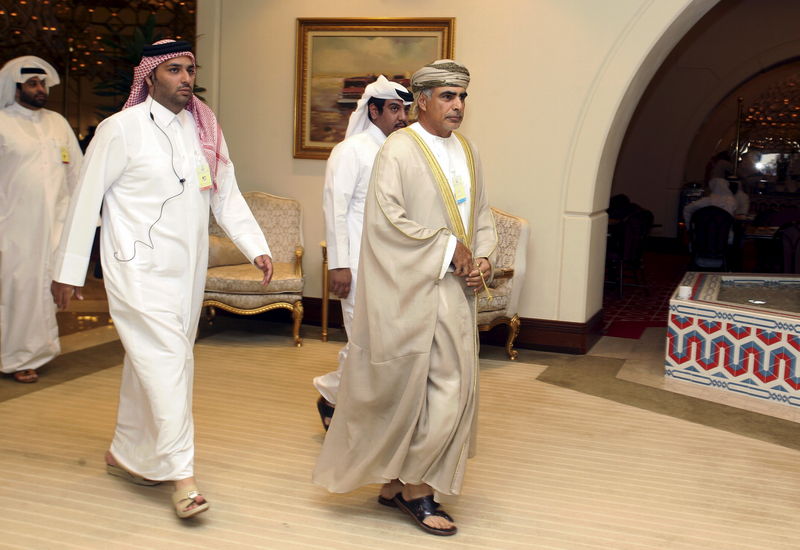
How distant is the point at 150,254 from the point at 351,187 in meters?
1.14

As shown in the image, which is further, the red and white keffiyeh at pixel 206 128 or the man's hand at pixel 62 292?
the red and white keffiyeh at pixel 206 128

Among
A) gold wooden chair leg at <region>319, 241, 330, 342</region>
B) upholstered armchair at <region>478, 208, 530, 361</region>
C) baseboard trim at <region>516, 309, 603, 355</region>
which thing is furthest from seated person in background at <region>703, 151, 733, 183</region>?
gold wooden chair leg at <region>319, 241, 330, 342</region>

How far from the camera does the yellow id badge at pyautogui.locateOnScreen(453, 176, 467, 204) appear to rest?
3330 millimetres

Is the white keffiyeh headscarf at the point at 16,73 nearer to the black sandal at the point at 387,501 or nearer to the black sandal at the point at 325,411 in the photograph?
the black sandal at the point at 325,411

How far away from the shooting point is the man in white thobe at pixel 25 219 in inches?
202

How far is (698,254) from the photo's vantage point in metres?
8.38

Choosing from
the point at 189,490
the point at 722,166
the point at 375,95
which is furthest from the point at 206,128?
the point at 722,166

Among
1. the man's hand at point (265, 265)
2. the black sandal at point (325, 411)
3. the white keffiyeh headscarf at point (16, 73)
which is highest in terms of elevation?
the white keffiyeh headscarf at point (16, 73)

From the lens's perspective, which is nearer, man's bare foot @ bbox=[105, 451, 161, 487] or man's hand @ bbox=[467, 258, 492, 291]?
man's hand @ bbox=[467, 258, 492, 291]

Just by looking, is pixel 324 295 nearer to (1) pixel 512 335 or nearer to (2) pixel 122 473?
(1) pixel 512 335

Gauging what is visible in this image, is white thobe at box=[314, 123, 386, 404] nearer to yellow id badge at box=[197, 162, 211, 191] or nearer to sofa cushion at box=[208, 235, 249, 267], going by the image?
yellow id badge at box=[197, 162, 211, 191]

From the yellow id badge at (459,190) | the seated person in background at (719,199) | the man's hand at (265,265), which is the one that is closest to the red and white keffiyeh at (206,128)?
the man's hand at (265,265)

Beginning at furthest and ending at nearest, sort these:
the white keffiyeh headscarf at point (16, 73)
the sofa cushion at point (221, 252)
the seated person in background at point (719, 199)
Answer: the seated person in background at point (719, 199) < the sofa cushion at point (221, 252) < the white keffiyeh headscarf at point (16, 73)

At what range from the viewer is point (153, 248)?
11.0 feet
